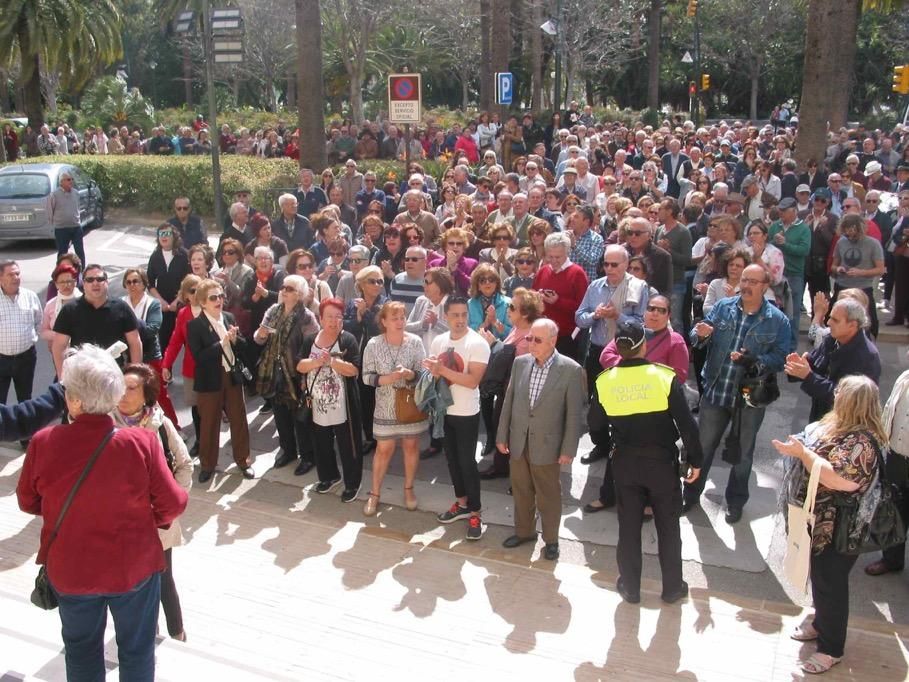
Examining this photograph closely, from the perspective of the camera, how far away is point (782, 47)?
2094 inches

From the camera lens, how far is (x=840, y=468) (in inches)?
190

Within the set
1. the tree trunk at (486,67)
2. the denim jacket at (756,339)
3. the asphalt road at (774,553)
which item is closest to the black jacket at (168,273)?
the asphalt road at (774,553)

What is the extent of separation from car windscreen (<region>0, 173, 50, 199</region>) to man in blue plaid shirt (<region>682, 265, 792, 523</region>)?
14901 mm

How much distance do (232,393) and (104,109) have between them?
37.0 metres

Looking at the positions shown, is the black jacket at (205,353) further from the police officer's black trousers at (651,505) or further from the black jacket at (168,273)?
the police officer's black trousers at (651,505)

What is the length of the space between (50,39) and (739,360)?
86.7 feet

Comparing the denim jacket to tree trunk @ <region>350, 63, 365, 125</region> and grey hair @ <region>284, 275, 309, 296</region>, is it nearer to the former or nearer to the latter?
grey hair @ <region>284, 275, 309, 296</region>

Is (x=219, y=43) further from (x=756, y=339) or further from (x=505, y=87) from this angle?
(x=756, y=339)

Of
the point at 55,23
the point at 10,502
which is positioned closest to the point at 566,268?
the point at 10,502

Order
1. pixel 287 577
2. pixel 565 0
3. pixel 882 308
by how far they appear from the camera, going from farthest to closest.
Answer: pixel 565 0 → pixel 882 308 → pixel 287 577

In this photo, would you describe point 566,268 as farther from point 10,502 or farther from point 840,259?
point 10,502

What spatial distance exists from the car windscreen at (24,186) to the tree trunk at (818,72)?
545 inches

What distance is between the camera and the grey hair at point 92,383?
3.88 m

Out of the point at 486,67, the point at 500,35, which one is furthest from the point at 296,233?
the point at 486,67
